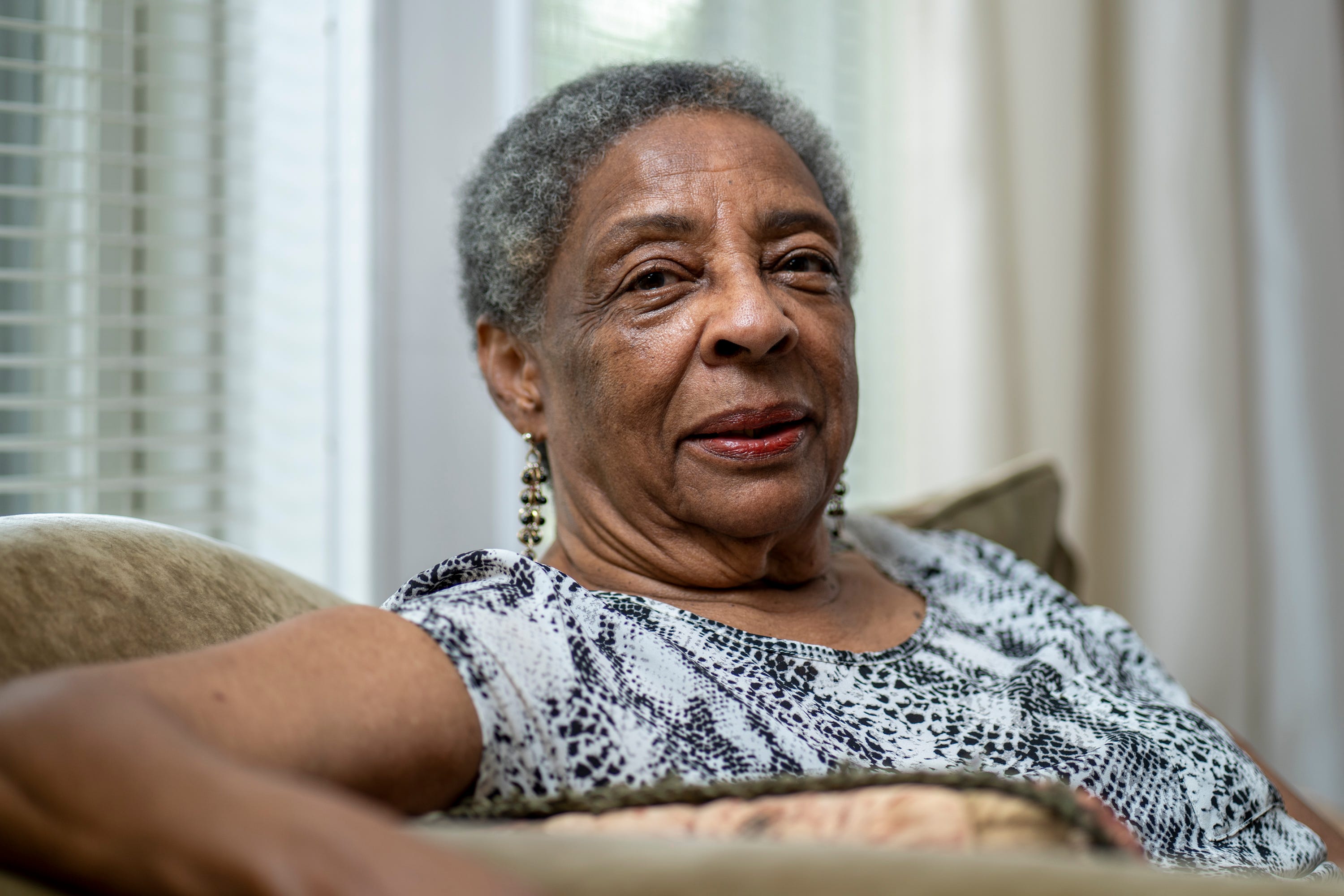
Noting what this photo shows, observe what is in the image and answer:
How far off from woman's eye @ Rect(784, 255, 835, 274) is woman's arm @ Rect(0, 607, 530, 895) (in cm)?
72

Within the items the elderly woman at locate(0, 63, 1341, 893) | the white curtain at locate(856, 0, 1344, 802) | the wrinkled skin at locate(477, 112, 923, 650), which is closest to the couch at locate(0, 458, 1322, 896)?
the elderly woman at locate(0, 63, 1341, 893)

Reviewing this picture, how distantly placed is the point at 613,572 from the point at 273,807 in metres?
0.69

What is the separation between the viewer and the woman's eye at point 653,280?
3.79 ft

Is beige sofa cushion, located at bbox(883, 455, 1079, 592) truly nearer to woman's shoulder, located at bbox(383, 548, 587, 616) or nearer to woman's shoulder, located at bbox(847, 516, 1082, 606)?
woman's shoulder, located at bbox(847, 516, 1082, 606)

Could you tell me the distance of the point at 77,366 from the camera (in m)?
1.63

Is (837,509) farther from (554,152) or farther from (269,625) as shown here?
(269,625)

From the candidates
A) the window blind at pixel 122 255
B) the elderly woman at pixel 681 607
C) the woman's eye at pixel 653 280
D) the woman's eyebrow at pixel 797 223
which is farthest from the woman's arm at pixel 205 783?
the window blind at pixel 122 255

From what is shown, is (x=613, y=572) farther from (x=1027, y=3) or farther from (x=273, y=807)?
(x=1027, y=3)

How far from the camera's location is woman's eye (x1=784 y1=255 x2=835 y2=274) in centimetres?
122

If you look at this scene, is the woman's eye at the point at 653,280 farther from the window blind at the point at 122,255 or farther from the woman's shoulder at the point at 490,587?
the window blind at the point at 122,255

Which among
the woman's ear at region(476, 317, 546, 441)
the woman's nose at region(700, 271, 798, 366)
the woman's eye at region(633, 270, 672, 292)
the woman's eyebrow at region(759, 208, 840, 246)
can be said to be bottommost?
the woman's ear at region(476, 317, 546, 441)

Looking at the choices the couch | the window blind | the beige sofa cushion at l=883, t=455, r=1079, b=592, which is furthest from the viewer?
the beige sofa cushion at l=883, t=455, r=1079, b=592

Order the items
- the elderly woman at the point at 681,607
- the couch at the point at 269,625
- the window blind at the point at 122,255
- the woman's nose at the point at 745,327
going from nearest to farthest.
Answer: the couch at the point at 269,625, the elderly woman at the point at 681,607, the woman's nose at the point at 745,327, the window blind at the point at 122,255

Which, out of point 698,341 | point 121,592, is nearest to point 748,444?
point 698,341
